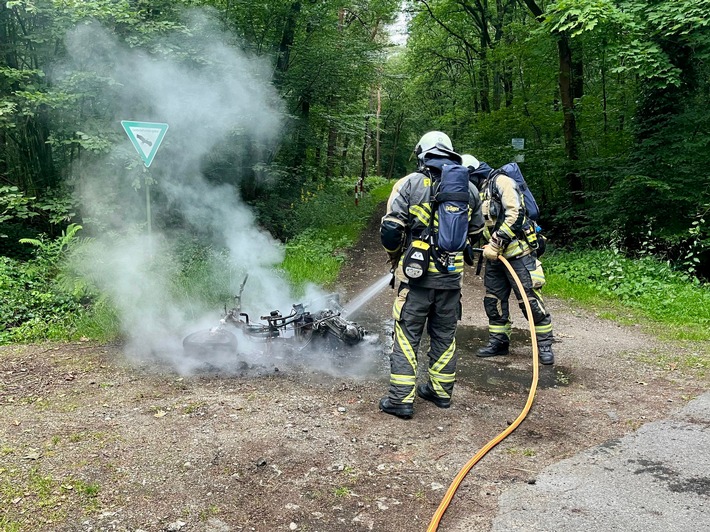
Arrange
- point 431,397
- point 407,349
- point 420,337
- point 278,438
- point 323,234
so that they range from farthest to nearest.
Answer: point 323,234
point 431,397
point 420,337
point 407,349
point 278,438

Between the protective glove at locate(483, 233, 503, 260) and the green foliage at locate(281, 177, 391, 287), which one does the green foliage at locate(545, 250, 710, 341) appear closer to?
the protective glove at locate(483, 233, 503, 260)

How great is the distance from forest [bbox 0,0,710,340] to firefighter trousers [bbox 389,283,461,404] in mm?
3794

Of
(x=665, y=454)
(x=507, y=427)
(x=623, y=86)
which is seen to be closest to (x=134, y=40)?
(x=507, y=427)

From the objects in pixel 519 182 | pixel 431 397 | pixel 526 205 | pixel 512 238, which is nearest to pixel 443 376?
pixel 431 397

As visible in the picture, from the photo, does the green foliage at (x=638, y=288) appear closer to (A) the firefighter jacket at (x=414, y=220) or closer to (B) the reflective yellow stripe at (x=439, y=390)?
(B) the reflective yellow stripe at (x=439, y=390)

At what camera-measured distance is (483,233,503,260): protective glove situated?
5320 mm

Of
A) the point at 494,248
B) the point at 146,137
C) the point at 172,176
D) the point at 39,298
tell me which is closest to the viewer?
Answer: the point at 494,248

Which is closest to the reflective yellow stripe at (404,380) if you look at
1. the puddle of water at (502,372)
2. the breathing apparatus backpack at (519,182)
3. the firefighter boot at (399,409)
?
the firefighter boot at (399,409)

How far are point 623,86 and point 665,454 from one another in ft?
35.6

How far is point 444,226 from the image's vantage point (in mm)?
4035

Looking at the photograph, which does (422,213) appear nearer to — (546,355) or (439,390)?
(439,390)

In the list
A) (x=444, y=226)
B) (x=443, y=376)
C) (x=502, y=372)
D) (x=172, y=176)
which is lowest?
(x=502, y=372)

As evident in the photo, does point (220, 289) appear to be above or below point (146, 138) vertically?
below

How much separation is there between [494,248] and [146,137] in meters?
5.04
